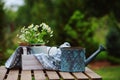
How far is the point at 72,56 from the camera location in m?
4.17

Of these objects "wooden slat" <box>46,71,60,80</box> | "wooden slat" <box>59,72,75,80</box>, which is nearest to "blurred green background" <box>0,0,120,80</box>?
"wooden slat" <box>46,71,60,80</box>

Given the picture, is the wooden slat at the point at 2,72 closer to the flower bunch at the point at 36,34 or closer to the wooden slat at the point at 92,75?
the flower bunch at the point at 36,34

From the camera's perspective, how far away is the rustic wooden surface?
3819 millimetres

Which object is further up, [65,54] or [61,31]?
[61,31]

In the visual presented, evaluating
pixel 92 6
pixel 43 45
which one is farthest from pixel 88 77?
pixel 92 6

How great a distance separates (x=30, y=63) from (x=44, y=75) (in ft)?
1.36

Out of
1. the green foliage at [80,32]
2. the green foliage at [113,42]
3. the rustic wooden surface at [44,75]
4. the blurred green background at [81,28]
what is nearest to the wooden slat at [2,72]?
the rustic wooden surface at [44,75]

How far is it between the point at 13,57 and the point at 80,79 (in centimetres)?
99

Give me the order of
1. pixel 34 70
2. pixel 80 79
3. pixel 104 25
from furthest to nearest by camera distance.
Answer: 1. pixel 104 25
2. pixel 34 70
3. pixel 80 79

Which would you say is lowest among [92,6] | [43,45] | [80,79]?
[80,79]

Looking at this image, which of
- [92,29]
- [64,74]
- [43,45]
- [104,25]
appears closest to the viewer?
[64,74]

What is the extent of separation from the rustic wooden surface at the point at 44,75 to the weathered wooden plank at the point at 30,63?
64mm

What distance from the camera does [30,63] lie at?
171 inches

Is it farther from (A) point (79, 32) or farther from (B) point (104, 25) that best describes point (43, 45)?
(B) point (104, 25)
